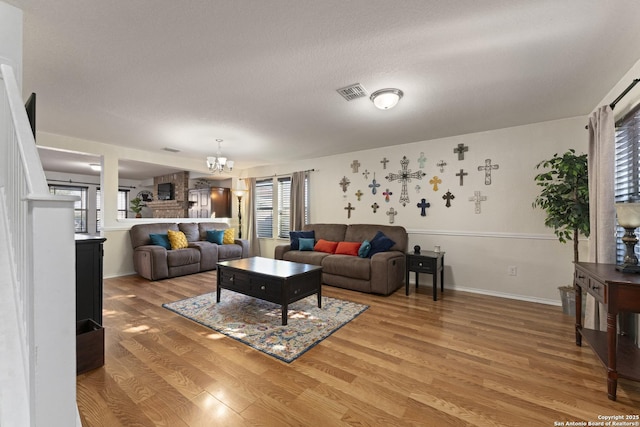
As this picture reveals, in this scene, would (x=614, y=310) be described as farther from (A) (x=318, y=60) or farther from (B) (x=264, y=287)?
(B) (x=264, y=287)

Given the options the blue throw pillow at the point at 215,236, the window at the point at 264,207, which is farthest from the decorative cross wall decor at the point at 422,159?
the blue throw pillow at the point at 215,236

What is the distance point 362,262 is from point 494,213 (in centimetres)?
203

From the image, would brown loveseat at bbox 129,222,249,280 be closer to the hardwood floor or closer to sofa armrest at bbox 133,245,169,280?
sofa armrest at bbox 133,245,169,280

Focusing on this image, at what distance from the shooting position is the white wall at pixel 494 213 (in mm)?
3479

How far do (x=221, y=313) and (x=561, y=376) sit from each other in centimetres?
309

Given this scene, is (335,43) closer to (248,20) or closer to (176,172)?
(248,20)

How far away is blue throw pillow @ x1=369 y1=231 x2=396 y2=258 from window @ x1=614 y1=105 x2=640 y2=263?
8.09 ft

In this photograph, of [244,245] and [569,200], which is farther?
[244,245]

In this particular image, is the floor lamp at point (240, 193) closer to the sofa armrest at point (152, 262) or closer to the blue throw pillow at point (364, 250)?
the sofa armrest at point (152, 262)

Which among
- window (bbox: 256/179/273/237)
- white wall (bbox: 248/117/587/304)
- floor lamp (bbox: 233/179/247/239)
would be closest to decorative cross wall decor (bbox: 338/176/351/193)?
white wall (bbox: 248/117/587/304)

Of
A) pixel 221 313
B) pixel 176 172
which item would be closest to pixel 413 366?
pixel 221 313

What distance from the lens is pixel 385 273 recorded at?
12.2ft

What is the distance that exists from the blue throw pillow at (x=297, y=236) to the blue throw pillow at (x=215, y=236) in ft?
5.90

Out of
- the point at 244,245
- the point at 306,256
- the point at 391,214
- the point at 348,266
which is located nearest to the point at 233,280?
the point at 306,256
